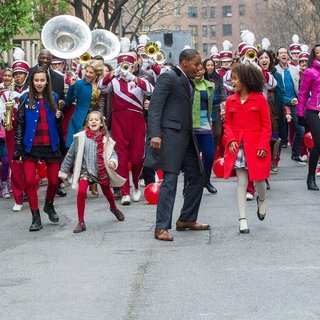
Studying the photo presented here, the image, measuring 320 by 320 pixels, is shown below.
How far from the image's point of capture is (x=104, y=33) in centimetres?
2247

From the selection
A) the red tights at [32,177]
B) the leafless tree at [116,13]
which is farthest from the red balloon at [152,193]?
the leafless tree at [116,13]

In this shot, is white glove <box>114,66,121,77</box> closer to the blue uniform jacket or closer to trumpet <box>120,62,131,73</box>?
trumpet <box>120,62,131,73</box>

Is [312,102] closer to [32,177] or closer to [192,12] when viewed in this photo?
[32,177]

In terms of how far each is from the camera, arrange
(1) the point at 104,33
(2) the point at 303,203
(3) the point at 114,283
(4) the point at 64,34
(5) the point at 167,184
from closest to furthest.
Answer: (3) the point at 114,283
(5) the point at 167,184
(2) the point at 303,203
(4) the point at 64,34
(1) the point at 104,33

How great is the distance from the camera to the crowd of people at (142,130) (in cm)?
1092

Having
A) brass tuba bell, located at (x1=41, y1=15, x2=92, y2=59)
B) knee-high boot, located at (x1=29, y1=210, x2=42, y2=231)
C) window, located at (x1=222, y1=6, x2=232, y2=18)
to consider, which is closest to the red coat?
knee-high boot, located at (x1=29, y1=210, x2=42, y2=231)

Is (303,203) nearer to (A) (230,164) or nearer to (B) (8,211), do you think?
(A) (230,164)

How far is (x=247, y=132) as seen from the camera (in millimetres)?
11297

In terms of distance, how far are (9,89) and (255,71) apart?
498 cm

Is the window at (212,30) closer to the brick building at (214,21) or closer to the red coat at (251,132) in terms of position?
the brick building at (214,21)

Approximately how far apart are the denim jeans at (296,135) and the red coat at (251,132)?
29.3 feet

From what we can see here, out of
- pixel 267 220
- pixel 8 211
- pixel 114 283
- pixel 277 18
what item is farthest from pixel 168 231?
pixel 277 18

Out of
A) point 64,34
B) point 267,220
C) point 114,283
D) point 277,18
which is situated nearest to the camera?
point 114,283

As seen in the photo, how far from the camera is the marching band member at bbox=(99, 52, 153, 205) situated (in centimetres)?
1428
